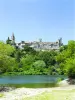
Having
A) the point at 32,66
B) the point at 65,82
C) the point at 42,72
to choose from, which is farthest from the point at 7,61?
the point at 32,66

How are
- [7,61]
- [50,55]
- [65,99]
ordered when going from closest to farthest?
[65,99] → [7,61] → [50,55]

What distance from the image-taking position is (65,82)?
5938cm

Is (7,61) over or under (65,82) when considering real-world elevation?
over

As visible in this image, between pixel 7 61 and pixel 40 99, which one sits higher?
pixel 7 61

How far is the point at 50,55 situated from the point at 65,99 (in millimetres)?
118085

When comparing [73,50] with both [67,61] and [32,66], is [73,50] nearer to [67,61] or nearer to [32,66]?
[67,61]

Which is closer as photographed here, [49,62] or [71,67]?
[71,67]

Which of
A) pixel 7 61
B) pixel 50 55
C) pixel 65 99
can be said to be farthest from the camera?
pixel 50 55

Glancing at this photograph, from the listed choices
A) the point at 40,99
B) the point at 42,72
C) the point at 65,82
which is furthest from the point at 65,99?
the point at 42,72

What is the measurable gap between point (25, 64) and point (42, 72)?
41.9 feet

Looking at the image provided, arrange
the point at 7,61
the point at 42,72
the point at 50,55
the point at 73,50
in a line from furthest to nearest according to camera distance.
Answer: the point at 50,55, the point at 42,72, the point at 73,50, the point at 7,61

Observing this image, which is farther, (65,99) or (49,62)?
(49,62)

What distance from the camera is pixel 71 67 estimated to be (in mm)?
62000

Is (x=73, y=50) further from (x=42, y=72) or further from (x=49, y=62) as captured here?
(x=49, y=62)
